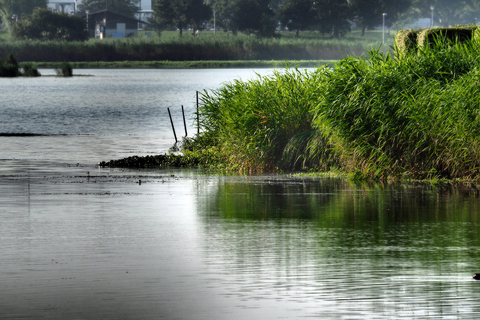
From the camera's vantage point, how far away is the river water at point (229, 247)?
25.1 feet

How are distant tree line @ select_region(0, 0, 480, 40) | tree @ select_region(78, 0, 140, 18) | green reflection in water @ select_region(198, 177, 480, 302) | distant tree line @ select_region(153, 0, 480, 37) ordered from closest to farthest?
green reflection in water @ select_region(198, 177, 480, 302) < distant tree line @ select_region(0, 0, 480, 40) < distant tree line @ select_region(153, 0, 480, 37) < tree @ select_region(78, 0, 140, 18)

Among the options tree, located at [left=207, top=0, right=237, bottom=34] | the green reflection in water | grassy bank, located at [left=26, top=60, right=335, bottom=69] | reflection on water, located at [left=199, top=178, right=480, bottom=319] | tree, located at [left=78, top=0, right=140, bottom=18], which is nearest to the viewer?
reflection on water, located at [left=199, top=178, right=480, bottom=319]

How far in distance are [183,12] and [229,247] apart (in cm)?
15184

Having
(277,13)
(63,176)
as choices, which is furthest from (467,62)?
(277,13)

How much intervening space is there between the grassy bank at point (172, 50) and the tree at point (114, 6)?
147 ft

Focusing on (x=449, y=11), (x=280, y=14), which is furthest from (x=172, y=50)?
(x=449, y=11)

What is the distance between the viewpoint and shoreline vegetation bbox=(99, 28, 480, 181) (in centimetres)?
1703

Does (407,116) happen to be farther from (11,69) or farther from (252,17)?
(252,17)

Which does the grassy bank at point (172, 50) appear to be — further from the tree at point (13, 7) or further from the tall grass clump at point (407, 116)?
the tall grass clump at point (407, 116)

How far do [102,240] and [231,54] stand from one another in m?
127

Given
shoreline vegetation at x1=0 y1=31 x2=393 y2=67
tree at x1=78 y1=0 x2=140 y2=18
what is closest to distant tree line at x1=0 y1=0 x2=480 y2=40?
shoreline vegetation at x1=0 y1=31 x2=393 y2=67

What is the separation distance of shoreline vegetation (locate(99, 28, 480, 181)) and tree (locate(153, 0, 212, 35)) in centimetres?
14006

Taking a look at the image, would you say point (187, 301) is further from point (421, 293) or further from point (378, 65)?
point (378, 65)

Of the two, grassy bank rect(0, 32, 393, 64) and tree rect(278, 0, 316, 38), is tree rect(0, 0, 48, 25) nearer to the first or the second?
grassy bank rect(0, 32, 393, 64)
